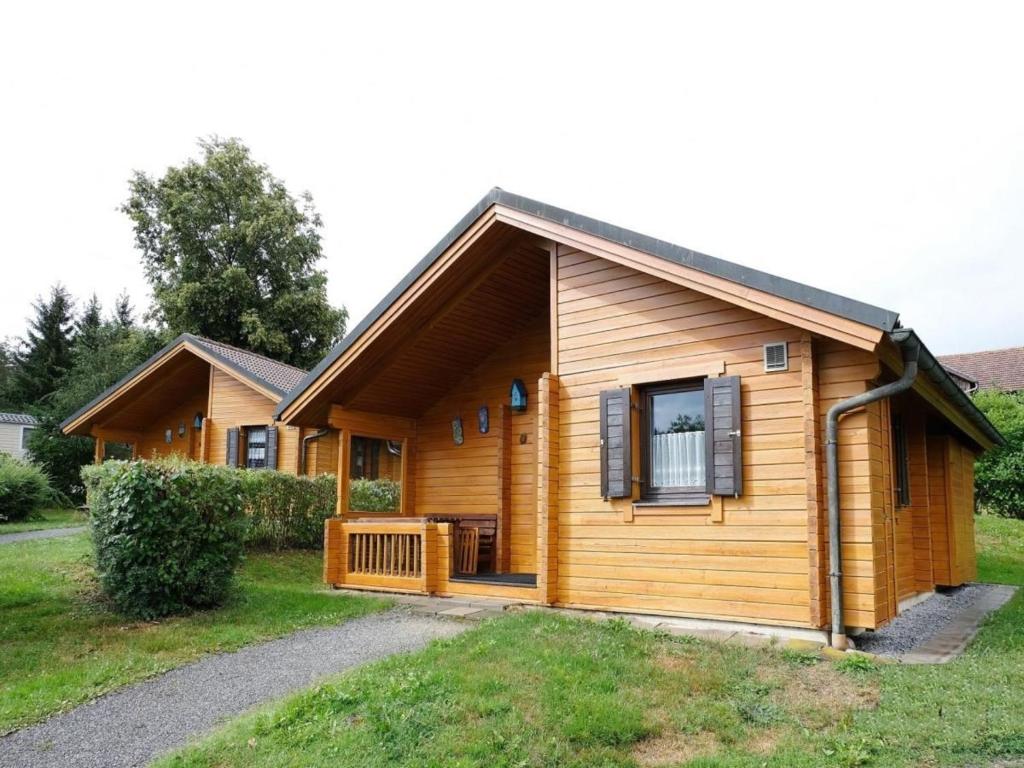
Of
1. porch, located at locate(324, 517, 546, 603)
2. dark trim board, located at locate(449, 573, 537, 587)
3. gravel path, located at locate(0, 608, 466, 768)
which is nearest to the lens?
gravel path, located at locate(0, 608, 466, 768)

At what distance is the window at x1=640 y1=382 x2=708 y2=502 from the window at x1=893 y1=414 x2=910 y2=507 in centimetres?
305

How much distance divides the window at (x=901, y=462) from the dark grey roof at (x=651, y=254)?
3.56 metres

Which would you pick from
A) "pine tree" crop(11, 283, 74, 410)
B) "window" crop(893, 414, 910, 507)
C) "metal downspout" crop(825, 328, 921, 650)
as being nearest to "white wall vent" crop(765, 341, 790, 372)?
"metal downspout" crop(825, 328, 921, 650)

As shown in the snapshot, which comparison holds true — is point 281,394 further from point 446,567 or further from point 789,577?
point 789,577

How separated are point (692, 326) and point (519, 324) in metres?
3.52

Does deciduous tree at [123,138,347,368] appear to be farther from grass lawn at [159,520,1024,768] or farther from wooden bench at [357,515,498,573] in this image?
grass lawn at [159,520,1024,768]

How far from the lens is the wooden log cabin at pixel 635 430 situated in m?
6.39

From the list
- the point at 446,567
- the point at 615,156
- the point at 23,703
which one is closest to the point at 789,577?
the point at 446,567

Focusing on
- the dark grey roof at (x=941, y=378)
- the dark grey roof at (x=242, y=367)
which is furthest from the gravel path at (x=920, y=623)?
the dark grey roof at (x=242, y=367)

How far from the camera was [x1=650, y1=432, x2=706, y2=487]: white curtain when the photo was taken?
7.18 metres

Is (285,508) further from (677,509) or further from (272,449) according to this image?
(677,509)

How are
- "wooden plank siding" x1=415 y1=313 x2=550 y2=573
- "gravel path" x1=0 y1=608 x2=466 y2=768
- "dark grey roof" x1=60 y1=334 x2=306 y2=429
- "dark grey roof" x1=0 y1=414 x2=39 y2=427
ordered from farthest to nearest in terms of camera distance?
"dark grey roof" x1=0 y1=414 x2=39 y2=427 < "dark grey roof" x1=60 y1=334 x2=306 y2=429 < "wooden plank siding" x1=415 y1=313 x2=550 y2=573 < "gravel path" x1=0 y1=608 x2=466 y2=768

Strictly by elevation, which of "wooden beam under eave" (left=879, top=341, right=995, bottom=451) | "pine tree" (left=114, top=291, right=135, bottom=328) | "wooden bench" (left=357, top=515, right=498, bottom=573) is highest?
"pine tree" (left=114, top=291, right=135, bottom=328)

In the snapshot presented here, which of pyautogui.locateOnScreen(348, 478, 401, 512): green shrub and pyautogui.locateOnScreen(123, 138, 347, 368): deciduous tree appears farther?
pyautogui.locateOnScreen(123, 138, 347, 368): deciduous tree
